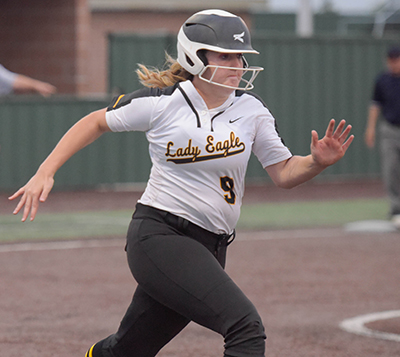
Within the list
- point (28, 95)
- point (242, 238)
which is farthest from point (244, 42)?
point (28, 95)

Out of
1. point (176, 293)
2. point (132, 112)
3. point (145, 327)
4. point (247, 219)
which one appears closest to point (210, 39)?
point (132, 112)

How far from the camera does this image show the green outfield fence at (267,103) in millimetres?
17609

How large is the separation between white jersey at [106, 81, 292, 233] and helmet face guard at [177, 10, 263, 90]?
13cm

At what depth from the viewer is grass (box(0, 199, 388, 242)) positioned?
12.0 m

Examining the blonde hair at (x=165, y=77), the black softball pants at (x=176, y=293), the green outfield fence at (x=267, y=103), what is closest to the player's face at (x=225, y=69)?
the blonde hair at (x=165, y=77)

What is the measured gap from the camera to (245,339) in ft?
12.3

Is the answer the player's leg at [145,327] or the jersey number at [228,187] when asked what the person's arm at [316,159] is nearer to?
the jersey number at [228,187]

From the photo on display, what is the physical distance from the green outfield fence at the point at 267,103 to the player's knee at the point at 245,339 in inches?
558

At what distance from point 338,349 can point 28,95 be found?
12914 millimetres

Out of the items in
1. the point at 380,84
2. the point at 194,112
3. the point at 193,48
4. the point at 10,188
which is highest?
the point at 193,48

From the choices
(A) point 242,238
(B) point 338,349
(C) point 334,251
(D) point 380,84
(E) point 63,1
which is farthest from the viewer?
(E) point 63,1

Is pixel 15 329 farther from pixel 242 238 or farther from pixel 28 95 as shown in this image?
pixel 28 95

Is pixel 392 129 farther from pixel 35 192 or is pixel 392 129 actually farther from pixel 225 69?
pixel 35 192

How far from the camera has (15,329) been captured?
6.44 metres
